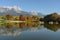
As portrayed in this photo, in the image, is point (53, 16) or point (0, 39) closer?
point (0, 39)

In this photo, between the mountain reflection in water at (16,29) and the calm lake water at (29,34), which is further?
the mountain reflection in water at (16,29)

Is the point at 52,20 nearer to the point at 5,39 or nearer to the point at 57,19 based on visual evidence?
the point at 57,19

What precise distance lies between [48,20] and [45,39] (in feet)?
111

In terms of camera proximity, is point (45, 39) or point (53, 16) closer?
point (45, 39)

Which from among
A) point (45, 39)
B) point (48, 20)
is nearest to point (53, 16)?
point (48, 20)

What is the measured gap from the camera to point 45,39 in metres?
10.3

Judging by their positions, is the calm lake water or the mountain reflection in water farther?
the mountain reflection in water

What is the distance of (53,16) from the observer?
4528 centimetres

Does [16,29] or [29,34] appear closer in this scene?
[29,34]

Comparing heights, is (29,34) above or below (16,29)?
above

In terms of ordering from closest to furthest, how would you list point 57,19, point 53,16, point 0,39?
1. point 0,39
2. point 57,19
3. point 53,16

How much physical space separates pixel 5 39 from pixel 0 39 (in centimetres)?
29

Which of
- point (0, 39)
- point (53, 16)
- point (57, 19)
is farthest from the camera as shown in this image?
point (53, 16)

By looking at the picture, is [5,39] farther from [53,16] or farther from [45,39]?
[53,16]
